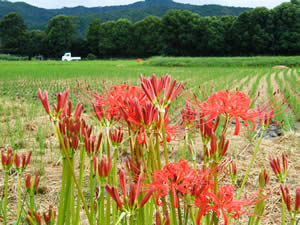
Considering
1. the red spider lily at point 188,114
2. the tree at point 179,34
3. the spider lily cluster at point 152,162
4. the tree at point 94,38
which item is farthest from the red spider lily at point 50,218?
the tree at point 94,38

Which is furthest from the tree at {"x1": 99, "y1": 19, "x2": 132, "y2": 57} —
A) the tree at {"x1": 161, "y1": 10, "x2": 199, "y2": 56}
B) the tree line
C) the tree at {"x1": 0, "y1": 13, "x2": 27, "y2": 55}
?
the tree at {"x1": 0, "y1": 13, "x2": 27, "y2": 55}

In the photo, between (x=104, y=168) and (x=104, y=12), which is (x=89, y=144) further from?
(x=104, y=12)

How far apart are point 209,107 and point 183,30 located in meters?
53.7

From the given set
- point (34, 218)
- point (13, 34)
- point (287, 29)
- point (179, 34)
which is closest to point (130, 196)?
point (34, 218)

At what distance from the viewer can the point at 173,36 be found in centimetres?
5178

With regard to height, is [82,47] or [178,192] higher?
[82,47]

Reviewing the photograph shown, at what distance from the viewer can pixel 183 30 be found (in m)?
52.0

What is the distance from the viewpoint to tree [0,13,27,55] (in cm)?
6197

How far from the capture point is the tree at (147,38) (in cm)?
5708

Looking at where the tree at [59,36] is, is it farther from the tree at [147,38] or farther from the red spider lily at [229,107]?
the red spider lily at [229,107]

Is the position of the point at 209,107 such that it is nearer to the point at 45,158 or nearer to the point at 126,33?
the point at 45,158

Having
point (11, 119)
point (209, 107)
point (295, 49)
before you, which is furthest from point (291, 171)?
point (295, 49)

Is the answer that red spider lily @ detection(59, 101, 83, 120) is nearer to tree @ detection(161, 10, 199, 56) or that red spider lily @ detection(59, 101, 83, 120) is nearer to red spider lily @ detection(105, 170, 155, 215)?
red spider lily @ detection(105, 170, 155, 215)

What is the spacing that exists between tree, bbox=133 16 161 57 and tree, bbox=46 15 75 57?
15601 millimetres
